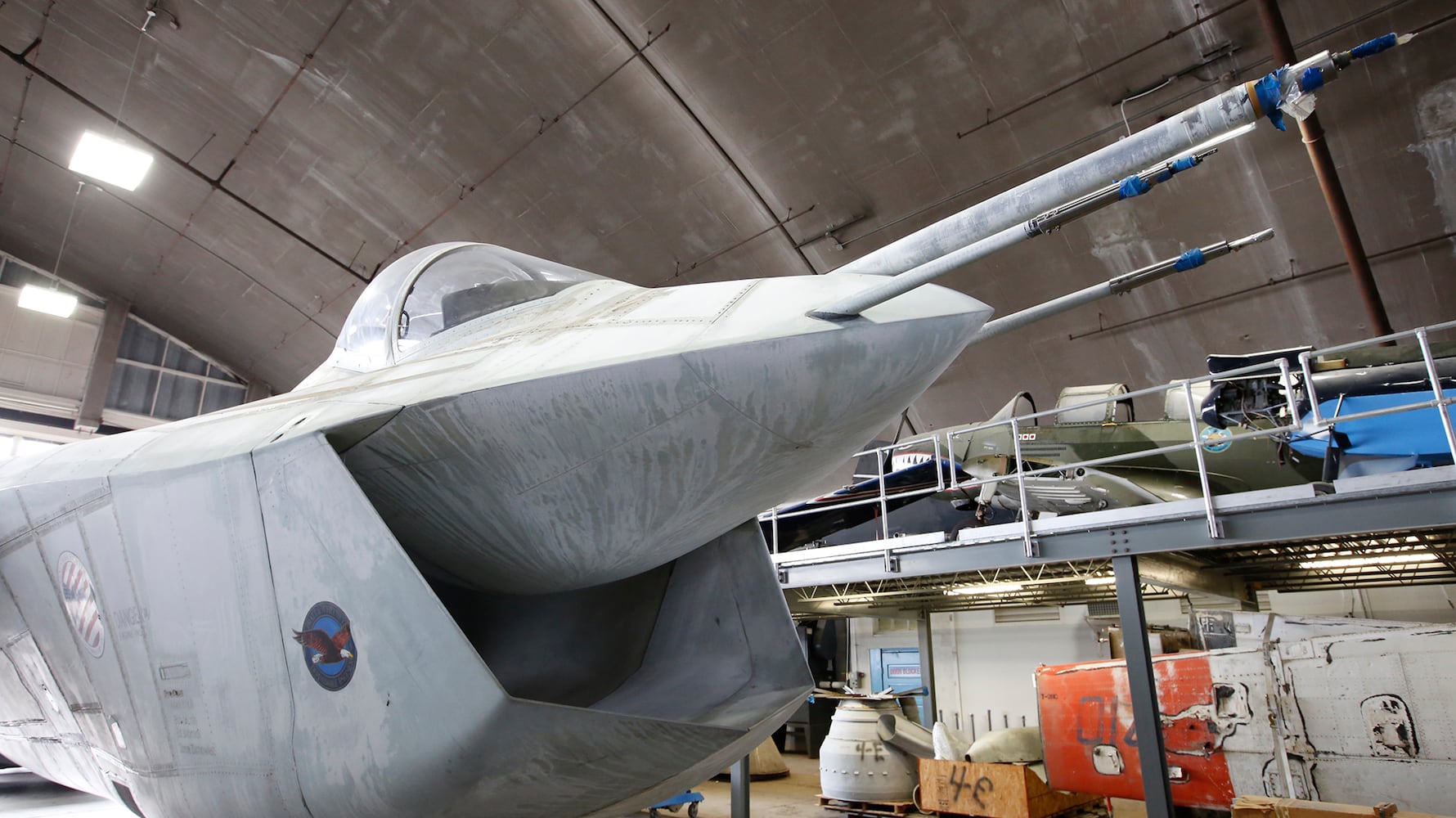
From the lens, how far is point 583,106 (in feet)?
39.9

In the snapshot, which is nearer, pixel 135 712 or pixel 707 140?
pixel 135 712

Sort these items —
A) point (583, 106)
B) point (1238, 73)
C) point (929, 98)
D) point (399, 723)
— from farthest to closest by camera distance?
Answer: point (583, 106) < point (929, 98) < point (1238, 73) < point (399, 723)

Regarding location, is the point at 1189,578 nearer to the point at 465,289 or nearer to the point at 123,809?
the point at 465,289

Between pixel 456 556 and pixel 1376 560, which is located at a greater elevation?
pixel 1376 560

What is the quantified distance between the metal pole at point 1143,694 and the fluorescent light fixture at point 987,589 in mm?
2421

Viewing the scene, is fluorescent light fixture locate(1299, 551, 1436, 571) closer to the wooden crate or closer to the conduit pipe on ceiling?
the wooden crate

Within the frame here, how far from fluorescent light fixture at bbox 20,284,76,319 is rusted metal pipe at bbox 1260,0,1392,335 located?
2310cm

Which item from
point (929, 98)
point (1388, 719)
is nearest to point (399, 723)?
point (1388, 719)

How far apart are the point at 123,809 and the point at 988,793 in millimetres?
8706

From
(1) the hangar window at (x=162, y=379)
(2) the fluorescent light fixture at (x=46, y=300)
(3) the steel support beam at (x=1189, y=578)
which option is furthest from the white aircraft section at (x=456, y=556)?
(1) the hangar window at (x=162, y=379)

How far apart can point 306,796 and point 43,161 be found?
62.3 ft

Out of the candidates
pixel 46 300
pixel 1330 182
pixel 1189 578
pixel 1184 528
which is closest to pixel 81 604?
pixel 1184 528

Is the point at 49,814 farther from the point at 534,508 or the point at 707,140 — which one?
the point at 707,140

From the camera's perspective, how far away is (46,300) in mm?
17453
